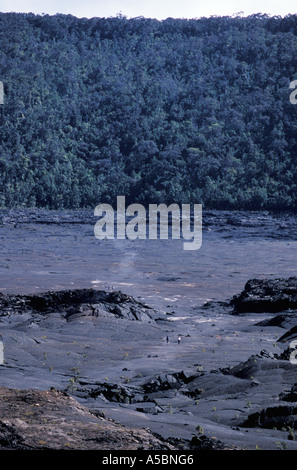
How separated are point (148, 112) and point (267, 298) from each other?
119m

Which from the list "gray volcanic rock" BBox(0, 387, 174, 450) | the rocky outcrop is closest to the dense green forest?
the rocky outcrop

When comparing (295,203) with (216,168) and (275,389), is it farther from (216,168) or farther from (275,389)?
(275,389)

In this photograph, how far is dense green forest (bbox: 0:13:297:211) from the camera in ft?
372

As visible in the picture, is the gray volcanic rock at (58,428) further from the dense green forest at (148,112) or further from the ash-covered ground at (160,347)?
the dense green forest at (148,112)

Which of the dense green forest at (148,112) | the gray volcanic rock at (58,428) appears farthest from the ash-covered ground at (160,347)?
the dense green forest at (148,112)

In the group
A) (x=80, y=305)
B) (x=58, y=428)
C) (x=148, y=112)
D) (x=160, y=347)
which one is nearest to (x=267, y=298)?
(x=80, y=305)

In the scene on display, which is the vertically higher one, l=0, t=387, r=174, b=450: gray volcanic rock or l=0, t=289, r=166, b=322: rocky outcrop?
l=0, t=387, r=174, b=450: gray volcanic rock

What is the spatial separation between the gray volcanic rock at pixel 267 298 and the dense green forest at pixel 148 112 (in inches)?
3082

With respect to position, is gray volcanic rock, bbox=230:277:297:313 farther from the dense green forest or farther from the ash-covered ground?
the dense green forest

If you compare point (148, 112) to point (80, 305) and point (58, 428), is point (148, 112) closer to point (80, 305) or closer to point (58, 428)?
point (80, 305)

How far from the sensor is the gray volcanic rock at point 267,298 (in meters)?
24.4

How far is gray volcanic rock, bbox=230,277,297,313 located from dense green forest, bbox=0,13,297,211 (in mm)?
78283

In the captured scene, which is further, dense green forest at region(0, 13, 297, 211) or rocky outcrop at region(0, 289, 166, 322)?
dense green forest at region(0, 13, 297, 211)

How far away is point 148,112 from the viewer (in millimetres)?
140625
